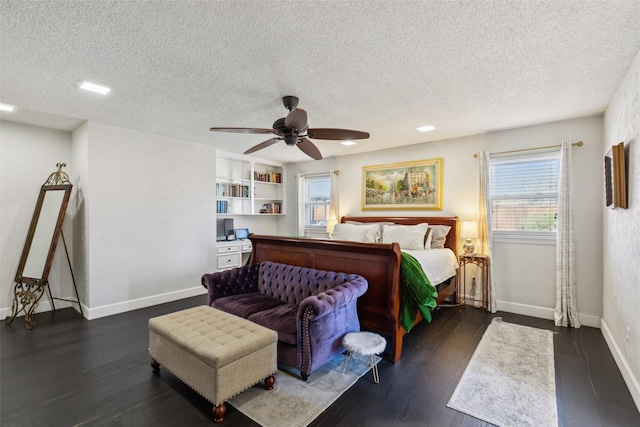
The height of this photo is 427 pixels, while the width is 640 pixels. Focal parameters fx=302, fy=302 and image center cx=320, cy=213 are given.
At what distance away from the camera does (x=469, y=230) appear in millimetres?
4297

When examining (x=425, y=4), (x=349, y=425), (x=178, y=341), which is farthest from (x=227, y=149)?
(x=349, y=425)

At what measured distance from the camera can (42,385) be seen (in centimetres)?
240

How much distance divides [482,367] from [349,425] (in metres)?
1.45

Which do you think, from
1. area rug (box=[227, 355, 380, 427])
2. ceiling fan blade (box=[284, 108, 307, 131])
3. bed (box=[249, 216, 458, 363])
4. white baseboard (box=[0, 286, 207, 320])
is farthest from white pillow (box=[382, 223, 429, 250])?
white baseboard (box=[0, 286, 207, 320])

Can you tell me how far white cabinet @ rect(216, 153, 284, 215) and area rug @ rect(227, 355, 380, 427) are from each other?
3946 mm

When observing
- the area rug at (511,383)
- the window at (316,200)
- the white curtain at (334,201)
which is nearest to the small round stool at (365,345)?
the area rug at (511,383)

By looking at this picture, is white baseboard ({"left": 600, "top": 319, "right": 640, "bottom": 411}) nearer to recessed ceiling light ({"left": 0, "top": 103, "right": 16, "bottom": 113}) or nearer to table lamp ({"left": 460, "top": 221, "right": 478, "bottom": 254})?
table lamp ({"left": 460, "top": 221, "right": 478, "bottom": 254})

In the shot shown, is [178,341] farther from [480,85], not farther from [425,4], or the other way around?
[480,85]

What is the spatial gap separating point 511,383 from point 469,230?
227cm

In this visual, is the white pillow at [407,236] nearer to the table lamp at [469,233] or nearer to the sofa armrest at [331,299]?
the table lamp at [469,233]

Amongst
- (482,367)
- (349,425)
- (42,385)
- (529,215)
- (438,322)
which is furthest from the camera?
(529,215)

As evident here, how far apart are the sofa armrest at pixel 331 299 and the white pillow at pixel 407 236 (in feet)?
5.77

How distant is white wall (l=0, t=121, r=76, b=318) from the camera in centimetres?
400

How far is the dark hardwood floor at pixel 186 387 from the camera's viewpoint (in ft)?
6.58
